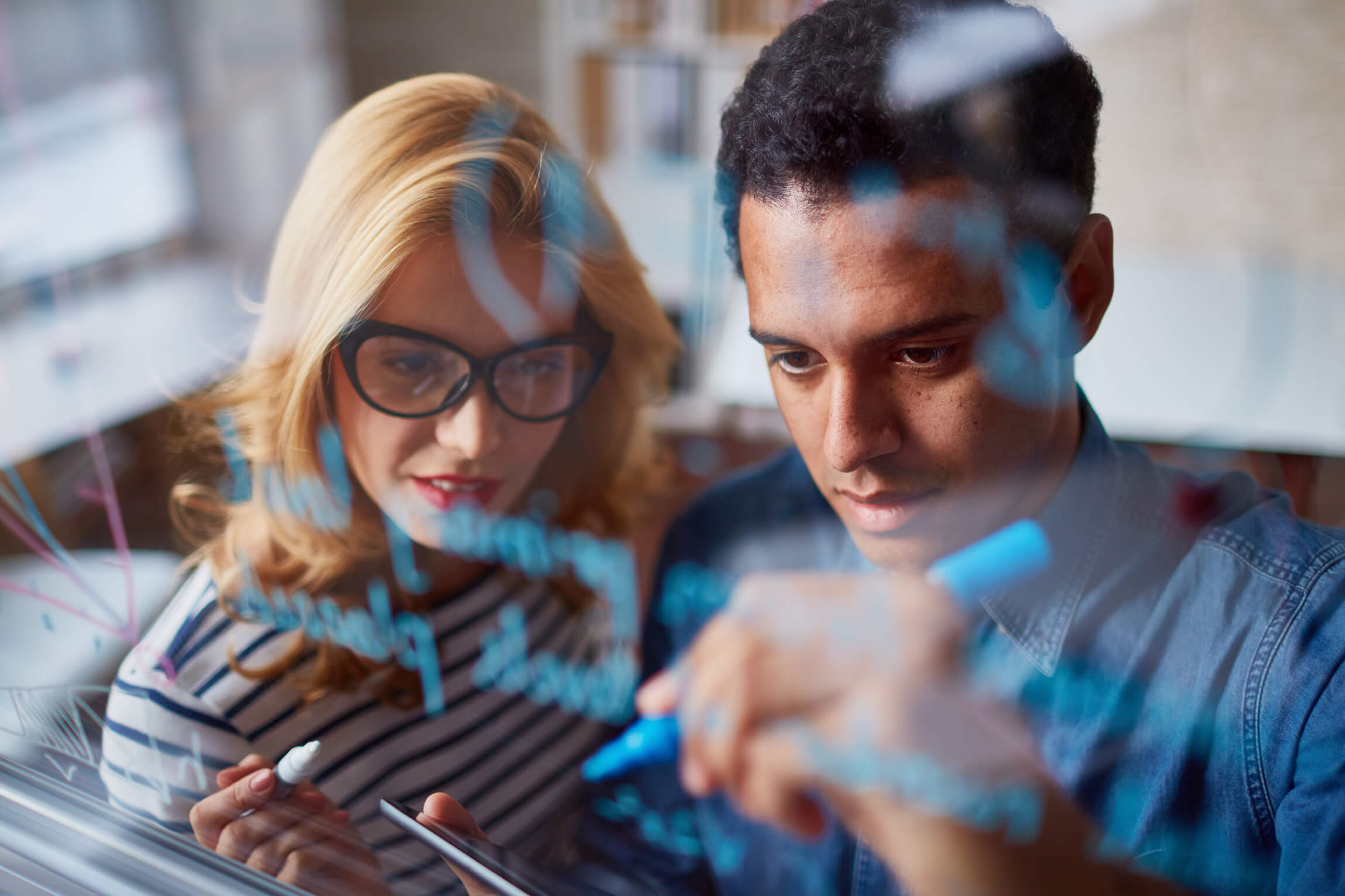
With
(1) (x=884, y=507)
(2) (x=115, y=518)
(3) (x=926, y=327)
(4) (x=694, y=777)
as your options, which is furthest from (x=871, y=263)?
(2) (x=115, y=518)

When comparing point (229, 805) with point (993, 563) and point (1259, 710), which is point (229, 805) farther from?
point (1259, 710)

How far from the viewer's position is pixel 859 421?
1.48ft

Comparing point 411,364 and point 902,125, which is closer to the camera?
point 902,125

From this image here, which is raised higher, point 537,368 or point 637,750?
point 537,368

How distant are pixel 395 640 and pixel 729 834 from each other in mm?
291

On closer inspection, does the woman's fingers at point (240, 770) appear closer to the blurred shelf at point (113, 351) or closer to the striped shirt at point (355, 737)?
the striped shirt at point (355, 737)

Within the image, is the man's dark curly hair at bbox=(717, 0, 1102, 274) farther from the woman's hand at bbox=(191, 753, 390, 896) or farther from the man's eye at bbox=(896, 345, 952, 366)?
the woman's hand at bbox=(191, 753, 390, 896)

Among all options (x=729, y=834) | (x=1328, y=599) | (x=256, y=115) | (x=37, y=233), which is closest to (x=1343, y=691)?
(x=1328, y=599)

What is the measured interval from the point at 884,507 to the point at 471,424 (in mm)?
273

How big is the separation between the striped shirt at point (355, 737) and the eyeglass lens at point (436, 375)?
0.64ft

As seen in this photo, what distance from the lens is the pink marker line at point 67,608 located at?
0.65m

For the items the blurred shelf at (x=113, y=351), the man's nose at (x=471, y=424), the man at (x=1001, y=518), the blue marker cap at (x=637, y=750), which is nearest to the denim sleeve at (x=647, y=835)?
the blue marker cap at (x=637, y=750)

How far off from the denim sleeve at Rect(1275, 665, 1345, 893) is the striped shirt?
1.51 feet

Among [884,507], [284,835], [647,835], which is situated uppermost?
[884,507]
